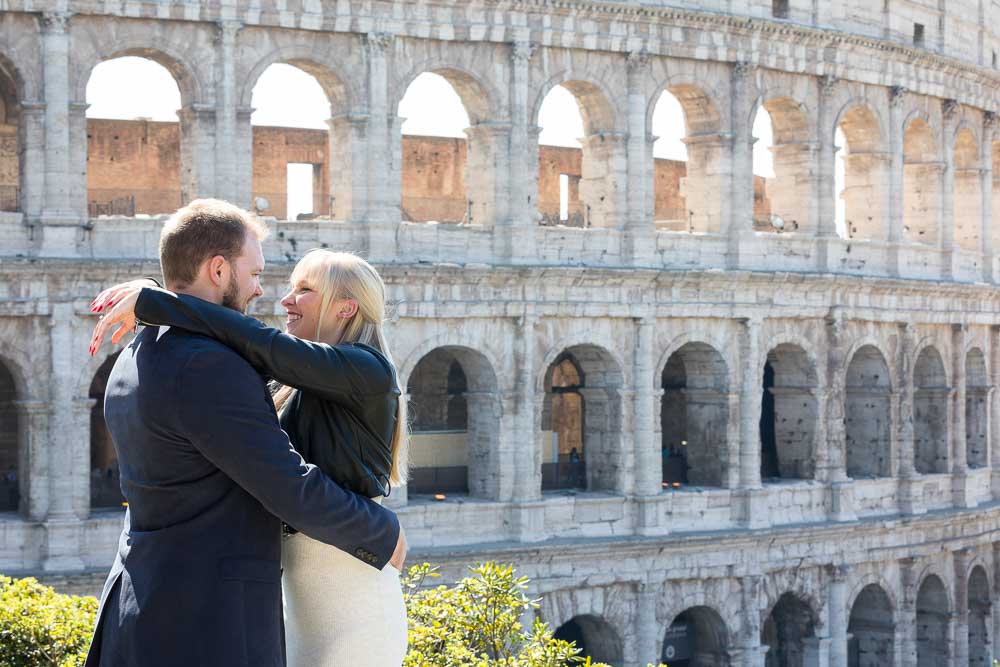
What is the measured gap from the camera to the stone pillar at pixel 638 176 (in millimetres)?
25578

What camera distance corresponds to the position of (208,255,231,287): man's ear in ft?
15.9

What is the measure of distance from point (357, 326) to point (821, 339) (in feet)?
77.0

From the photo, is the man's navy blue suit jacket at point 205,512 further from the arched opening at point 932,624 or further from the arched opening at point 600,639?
the arched opening at point 932,624

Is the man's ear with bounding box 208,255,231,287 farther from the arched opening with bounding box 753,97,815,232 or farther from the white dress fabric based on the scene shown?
the arched opening with bounding box 753,97,815,232

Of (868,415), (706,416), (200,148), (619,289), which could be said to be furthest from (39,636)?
(868,415)

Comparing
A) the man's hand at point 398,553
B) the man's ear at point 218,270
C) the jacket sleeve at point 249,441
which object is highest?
the man's ear at point 218,270

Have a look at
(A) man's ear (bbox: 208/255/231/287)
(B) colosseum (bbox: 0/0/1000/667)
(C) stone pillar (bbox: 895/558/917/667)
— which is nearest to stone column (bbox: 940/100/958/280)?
(B) colosseum (bbox: 0/0/1000/667)

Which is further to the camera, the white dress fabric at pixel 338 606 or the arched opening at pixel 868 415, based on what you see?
the arched opening at pixel 868 415

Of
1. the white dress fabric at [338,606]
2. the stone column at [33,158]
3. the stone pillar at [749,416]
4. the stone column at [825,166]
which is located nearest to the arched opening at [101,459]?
the stone column at [33,158]

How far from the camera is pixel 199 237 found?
482 centimetres

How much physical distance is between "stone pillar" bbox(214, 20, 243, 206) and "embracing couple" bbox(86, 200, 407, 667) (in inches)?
697

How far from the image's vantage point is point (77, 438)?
21547mm

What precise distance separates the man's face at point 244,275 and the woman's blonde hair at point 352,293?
212mm

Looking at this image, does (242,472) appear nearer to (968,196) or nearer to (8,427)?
(8,427)
